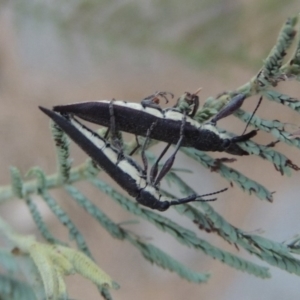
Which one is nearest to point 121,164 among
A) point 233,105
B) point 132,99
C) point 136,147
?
point 136,147

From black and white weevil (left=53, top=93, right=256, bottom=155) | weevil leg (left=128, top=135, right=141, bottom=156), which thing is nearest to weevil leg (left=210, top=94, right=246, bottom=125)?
black and white weevil (left=53, top=93, right=256, bottom=155)

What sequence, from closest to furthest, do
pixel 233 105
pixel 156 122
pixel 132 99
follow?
pixel 233 105
pixel 156 122
pixel 132 99

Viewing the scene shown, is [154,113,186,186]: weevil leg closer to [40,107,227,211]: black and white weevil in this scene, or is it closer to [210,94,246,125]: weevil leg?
[40,107,227,211]: black and white weevil

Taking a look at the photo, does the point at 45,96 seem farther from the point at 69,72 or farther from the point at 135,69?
the point at 135,69

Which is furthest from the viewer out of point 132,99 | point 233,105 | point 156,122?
point 132,99

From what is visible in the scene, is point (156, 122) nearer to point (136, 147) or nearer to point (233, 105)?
point (136, 147)

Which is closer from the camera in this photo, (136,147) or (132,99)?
(136,147)

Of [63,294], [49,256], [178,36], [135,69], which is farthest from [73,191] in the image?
[135,69]
